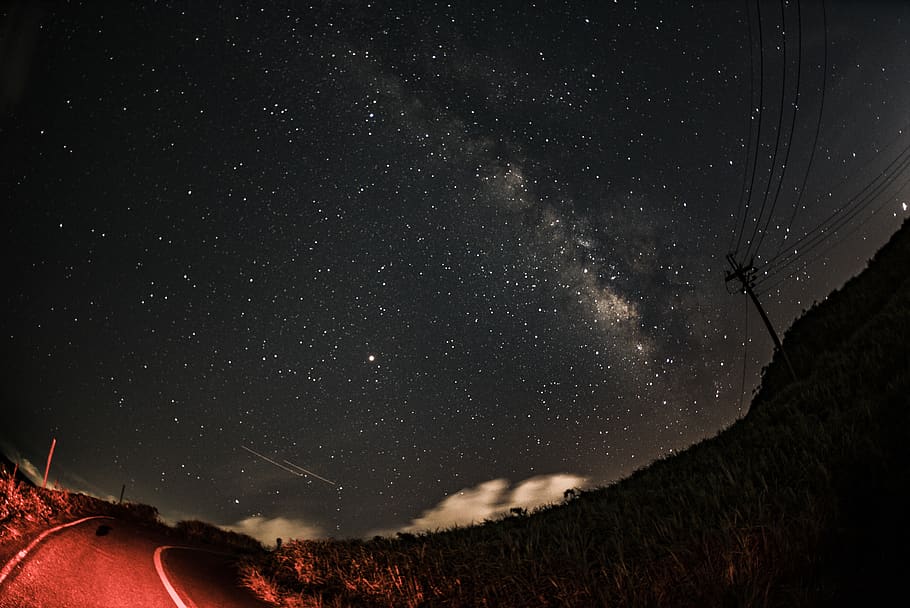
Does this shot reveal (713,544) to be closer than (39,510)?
Yes

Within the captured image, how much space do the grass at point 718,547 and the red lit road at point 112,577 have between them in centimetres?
79

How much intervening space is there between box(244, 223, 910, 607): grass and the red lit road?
0.79 meters

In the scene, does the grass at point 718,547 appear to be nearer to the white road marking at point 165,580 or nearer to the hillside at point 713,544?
the hillside at point 713,544

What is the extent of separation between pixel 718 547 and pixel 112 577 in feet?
27.7

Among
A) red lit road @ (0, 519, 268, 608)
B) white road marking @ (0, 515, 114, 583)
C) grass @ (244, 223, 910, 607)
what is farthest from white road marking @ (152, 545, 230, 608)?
white road marking @ (0, 515, 114, 583)

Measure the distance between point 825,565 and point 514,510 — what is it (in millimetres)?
6523

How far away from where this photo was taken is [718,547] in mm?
4125

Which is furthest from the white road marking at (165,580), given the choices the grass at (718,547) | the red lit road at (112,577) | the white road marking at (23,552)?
the white road marking at (23,552)

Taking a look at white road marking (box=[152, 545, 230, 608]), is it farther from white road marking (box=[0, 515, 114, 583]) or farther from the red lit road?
white road marking (box=[0, 515, 114, 583])

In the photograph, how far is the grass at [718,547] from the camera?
11.8ft

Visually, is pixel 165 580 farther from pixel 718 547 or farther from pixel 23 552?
pixel 718 547

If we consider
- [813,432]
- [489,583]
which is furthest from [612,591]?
[813,432]

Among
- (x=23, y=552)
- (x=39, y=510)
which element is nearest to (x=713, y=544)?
(x=23, y=552)

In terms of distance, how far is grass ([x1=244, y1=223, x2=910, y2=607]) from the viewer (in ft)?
11.8
